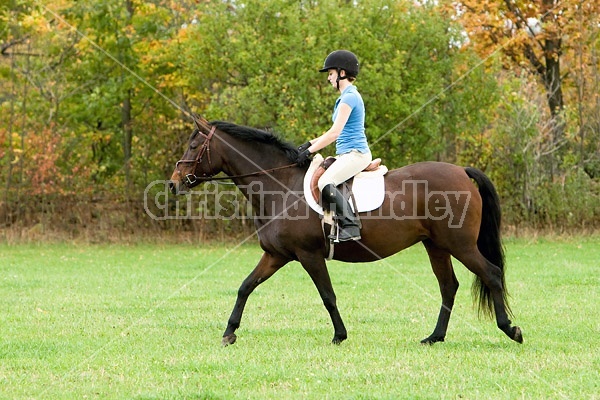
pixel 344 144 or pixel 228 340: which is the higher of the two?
pixel 344 144

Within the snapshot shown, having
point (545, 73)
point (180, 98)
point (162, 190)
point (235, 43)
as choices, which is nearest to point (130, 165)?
point (162, 190)

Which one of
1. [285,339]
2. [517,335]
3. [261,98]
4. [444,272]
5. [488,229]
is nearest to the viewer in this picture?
[517,335]

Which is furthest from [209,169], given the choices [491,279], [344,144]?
[491,279]

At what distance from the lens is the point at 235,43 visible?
79.4ft

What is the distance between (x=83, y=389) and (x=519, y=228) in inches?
785

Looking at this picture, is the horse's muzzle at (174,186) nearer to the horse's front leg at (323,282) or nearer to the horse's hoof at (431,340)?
the horse's front leg at (323,282)

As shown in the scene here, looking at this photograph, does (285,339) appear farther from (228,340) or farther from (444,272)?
(444,272)

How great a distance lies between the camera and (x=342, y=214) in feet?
27.6

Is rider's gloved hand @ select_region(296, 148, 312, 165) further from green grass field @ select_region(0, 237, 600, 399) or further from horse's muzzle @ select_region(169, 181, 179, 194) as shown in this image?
green grass field @ select_region(0, 237, 600, 399)

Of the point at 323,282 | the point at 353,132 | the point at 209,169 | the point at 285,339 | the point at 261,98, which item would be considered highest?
the point at 261,98

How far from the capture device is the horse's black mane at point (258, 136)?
29.6 ft

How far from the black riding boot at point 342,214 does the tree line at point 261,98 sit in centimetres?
1468

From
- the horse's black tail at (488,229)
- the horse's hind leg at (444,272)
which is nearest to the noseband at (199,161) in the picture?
the horse's hind leg at (444,272)

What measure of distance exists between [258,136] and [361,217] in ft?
4.75
